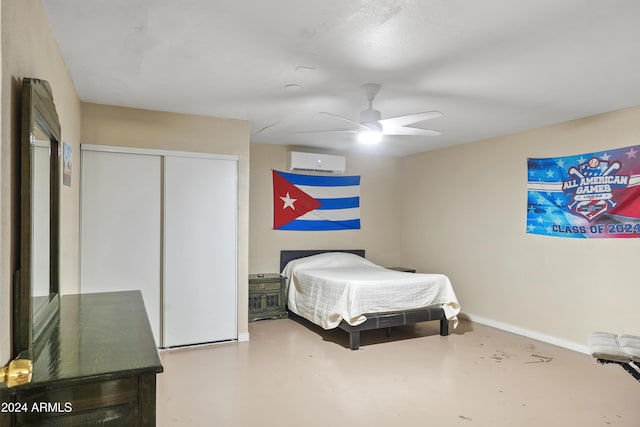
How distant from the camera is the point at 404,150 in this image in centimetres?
608

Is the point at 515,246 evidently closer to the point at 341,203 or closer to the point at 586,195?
the point at 586,195

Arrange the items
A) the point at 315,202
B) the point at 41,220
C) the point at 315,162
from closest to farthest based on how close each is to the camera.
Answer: the point at 41,220 < the point at 315,162 < the point at 315,202

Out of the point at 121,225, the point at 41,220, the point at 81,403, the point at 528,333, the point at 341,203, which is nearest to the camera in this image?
the point at 81,403

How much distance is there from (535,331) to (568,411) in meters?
1.92

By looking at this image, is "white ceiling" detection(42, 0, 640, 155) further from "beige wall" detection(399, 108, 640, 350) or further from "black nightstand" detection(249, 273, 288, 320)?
"black nightstand" detection(249, 273, 288, 320)

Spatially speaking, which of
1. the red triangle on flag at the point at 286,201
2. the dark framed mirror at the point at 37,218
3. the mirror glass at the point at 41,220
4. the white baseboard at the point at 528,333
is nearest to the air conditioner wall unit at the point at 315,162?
the red triangle on flag at the point at 286,201

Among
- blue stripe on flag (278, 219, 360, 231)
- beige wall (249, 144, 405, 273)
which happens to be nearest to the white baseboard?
beige wall (249, 144, 405, 273)

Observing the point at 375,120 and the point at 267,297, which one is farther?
the point at 267,297

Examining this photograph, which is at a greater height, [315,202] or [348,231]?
[315,202]

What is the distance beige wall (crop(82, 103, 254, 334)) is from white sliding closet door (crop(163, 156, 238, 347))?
0.10 metres

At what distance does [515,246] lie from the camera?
4828mm

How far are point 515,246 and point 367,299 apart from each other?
2024 millimetres

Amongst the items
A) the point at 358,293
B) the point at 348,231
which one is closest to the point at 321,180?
the point at 348,231

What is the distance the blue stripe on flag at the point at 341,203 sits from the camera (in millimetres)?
6113
